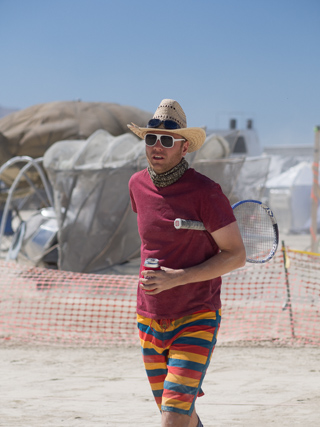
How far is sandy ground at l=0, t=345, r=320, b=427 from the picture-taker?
14.8 ft

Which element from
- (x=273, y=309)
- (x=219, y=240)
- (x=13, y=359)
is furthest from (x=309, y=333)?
(x=219, y=240)

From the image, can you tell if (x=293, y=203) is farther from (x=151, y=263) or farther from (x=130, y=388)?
(x=151, y=263)

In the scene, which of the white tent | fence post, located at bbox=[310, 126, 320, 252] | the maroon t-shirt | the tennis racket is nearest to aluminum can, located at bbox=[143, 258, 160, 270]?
the maroon t-shirt

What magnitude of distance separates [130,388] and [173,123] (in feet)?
10.6

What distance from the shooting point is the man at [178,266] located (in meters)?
2.67

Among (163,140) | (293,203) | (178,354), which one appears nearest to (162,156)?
(163,140)

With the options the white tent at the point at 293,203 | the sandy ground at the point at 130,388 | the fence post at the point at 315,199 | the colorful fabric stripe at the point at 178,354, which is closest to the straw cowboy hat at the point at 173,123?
the colorful fabric stripe at the point at 178,354

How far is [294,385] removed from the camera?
5426mm

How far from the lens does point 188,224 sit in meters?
2.68

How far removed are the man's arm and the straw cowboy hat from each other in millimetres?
481

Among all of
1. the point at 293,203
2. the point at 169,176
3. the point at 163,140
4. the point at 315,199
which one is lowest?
the point at 293,203

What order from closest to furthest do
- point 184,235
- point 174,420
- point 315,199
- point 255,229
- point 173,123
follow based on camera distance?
point 174,420 < point 184,235 < point 173,123 < point 255,229 < point 315,199

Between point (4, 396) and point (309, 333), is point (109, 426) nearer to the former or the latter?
point (4, 396)

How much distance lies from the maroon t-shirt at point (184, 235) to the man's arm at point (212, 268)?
0.06 metres
